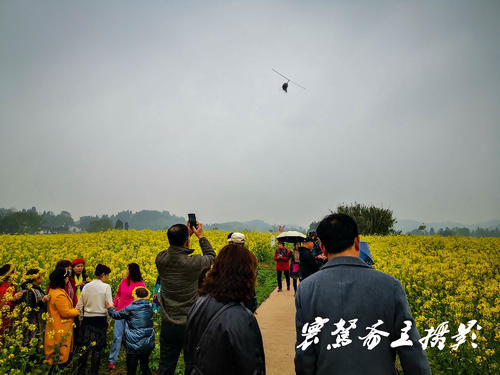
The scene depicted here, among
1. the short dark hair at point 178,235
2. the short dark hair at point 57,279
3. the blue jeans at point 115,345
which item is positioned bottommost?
the blue jeans at point 115,345

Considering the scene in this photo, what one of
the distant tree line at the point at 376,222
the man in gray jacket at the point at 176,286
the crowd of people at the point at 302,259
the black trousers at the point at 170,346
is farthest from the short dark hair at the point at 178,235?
the distant tree line at the point at 376,222

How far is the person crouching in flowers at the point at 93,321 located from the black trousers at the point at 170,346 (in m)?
1.67

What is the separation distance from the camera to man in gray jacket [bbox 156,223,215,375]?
3.58 meters

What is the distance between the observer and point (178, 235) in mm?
3645

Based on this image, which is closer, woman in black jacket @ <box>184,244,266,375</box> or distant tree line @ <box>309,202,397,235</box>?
woman in black jacket @ <box>184,244,266,375</box>

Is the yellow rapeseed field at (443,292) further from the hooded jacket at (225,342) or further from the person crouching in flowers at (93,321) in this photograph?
the hooded jacket at (225,342)

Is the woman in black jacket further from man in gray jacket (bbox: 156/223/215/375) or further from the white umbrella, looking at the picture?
the white umbrella

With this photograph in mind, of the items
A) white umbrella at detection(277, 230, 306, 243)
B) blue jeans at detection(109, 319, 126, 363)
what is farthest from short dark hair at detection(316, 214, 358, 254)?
white umbrella at detection(277, 230, 306, 243)

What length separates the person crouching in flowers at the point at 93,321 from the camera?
4672mm

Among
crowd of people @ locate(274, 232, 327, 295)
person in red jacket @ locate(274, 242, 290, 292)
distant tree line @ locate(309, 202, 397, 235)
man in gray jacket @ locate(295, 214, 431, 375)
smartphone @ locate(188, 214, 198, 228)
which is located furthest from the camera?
distant tree line @ locate(309, 202, 397, 235)

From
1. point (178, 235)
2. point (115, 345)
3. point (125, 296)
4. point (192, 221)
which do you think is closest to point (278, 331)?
point (115, 345)

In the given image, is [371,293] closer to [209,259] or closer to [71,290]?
[209,259]

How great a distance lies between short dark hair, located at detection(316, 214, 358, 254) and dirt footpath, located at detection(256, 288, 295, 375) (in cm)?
424

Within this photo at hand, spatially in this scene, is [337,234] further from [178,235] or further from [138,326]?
[138,326]
